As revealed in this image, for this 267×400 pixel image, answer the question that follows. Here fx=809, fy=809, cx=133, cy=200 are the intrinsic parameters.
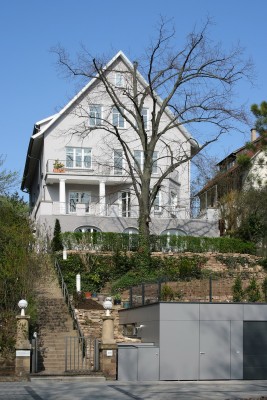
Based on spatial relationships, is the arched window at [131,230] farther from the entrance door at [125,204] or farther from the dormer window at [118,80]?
the dormer window at [118,80]

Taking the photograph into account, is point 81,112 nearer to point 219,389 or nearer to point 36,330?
point 36,330

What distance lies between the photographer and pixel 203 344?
29.1 meters

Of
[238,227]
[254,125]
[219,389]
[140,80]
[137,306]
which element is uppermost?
[140,80]

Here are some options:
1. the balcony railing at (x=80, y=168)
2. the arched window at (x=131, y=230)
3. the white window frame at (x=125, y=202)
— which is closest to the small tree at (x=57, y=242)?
the arched window at (x=131, y=230)

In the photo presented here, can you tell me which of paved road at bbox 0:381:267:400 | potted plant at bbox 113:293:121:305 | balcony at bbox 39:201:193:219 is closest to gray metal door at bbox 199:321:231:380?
paved road at bbox 0:381:267:400

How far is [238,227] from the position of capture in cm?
5312

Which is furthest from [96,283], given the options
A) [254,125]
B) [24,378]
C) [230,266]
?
[24,378]

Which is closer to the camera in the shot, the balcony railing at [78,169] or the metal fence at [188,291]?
the metal fence at [188,291]

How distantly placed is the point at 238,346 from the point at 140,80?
2836cm

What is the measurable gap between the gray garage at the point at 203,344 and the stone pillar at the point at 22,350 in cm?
322

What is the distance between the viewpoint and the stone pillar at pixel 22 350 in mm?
27281

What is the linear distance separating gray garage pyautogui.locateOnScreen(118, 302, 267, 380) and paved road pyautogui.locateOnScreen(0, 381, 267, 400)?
0.99 meters

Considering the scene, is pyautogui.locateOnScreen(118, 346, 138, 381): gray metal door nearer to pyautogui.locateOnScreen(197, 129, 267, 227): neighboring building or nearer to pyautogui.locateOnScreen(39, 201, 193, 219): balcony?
pyautogui.locateOnScreen(197, 129, 267, 227): neighboring building

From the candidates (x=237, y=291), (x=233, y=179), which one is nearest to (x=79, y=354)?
(x=237, y=291)
